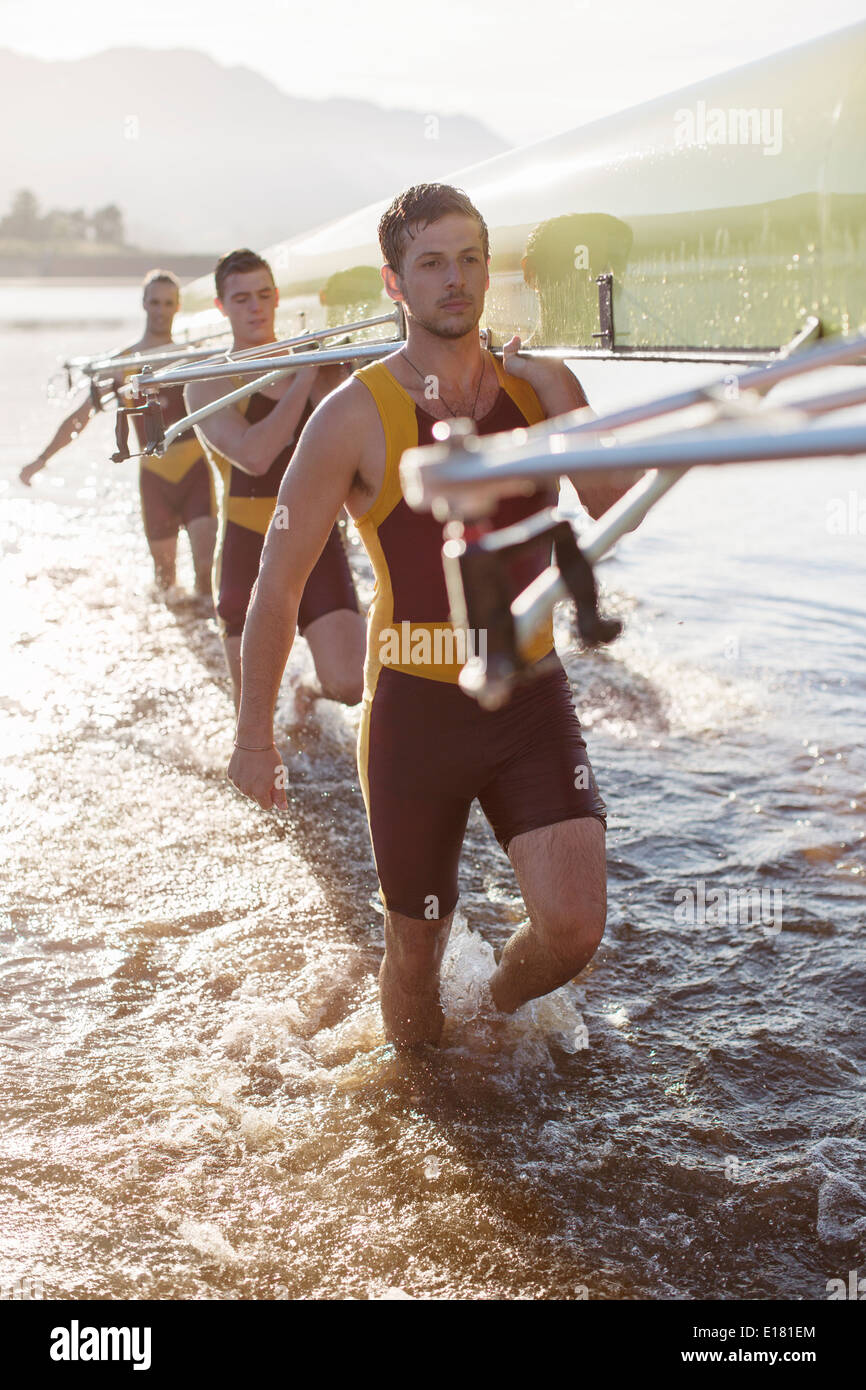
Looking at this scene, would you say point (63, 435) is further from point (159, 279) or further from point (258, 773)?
point (258, 773)

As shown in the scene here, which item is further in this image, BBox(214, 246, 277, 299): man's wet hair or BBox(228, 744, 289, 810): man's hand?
BBox(214, 246, 277, 299): man's wet hair

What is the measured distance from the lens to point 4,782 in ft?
19.5

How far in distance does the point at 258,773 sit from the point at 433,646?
1.90 feet

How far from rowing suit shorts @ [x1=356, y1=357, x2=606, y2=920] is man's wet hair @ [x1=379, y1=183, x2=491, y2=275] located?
27 cm

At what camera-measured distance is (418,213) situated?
→ 2953 mm

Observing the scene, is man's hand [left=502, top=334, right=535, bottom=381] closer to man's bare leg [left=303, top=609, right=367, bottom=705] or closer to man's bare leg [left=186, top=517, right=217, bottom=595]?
man's bare leg [left=303, top=609, right=367, bottom=705]

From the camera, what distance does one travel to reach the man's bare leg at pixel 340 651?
5.37 meters

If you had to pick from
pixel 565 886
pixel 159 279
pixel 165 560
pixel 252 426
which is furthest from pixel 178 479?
pixel 565 886

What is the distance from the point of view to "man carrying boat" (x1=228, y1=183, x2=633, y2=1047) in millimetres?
2963

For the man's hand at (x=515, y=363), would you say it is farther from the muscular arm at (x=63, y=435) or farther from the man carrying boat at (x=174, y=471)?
the man carrying boat at (x=174, y=471)

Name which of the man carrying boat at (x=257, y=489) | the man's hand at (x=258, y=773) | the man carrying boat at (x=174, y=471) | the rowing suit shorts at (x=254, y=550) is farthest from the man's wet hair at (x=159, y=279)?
the man's hand at (x=258, y=773)

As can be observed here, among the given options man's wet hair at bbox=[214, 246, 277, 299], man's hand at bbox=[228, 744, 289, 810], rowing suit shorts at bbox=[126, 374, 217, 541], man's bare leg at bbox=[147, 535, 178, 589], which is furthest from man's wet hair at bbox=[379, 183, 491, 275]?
man's bare leg at bbox=[147, 535, 178, 589]

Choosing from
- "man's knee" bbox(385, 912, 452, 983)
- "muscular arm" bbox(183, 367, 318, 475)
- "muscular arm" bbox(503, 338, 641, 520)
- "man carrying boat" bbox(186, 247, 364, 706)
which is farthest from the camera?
"man carrying boat" bbox(186, 247, 364, 706)

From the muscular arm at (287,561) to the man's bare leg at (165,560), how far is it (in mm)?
6348
